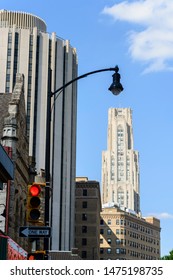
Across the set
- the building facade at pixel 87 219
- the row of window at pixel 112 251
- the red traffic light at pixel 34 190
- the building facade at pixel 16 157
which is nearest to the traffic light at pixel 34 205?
the red traffic light at pixel 34 190

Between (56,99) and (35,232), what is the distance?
130 m

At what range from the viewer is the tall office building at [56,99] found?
136 m

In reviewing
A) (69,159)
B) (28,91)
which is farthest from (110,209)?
(28,91)

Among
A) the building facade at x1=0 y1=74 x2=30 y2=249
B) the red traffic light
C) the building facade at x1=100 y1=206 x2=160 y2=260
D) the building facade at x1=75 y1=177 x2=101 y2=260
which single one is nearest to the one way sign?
the red traffic light

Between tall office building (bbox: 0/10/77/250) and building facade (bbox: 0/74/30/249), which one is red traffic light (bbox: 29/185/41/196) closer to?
building facade (bbox: 0/74/30/249)

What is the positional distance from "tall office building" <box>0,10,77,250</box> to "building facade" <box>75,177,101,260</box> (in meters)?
13.0

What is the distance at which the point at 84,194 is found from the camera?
161m

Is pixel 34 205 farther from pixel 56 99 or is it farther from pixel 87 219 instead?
pixel 87 219

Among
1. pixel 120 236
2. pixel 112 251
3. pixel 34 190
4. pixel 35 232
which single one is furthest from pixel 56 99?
pixel 34 190

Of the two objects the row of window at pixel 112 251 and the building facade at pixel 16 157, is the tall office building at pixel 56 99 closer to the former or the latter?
the row of window at pixel 112 251

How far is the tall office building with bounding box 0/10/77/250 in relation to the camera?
13588cm
